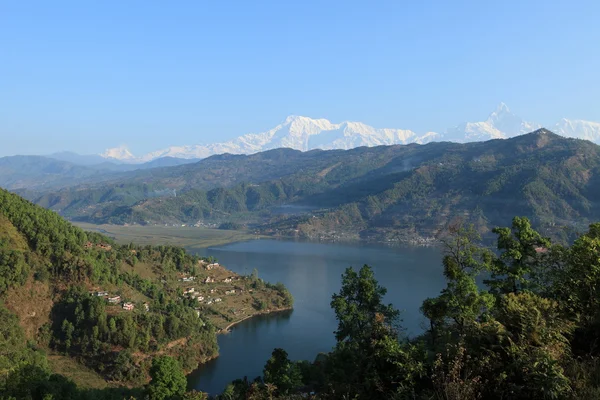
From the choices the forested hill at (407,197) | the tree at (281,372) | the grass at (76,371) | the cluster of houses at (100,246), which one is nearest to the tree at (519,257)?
the tree at (281,372)

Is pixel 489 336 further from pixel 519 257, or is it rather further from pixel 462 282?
pixel 519 257

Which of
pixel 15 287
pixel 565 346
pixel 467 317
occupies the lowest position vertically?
pixel 15 287

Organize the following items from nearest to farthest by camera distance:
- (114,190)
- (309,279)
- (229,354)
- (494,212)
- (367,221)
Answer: (229,354), (309,279), (494,212), (367,221), (114,190)

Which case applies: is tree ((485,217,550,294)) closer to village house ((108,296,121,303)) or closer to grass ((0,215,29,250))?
village house ((108,296,121,303))

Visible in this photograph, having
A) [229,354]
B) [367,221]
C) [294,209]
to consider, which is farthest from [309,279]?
[294,209]

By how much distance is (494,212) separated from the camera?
9006 centimetres

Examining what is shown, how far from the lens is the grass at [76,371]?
22938 millimetres

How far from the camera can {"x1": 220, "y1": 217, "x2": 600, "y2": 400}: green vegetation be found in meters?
4.35

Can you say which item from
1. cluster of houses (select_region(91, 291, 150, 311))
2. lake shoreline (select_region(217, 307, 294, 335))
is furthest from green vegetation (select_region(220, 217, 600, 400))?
lake shoreline (select_region(217, 307, 294, 335))

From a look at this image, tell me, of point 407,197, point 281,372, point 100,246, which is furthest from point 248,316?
point 407,197

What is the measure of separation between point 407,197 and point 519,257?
10925 cm

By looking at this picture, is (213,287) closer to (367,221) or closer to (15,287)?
(15,287)

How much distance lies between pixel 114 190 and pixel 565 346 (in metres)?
194

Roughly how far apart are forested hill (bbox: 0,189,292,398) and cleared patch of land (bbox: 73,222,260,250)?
48245 mm
